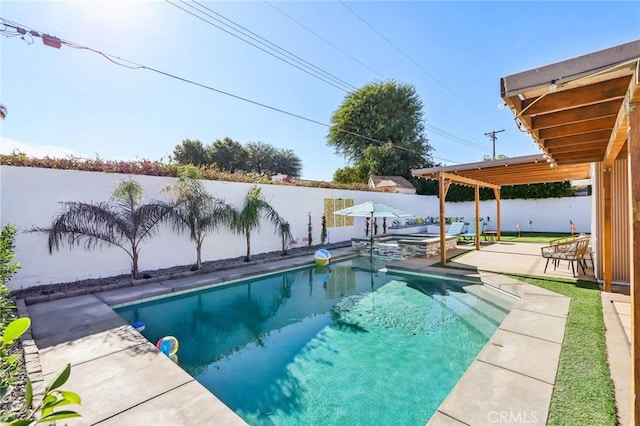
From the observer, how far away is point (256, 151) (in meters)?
41.0

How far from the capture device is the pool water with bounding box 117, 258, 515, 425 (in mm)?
3586

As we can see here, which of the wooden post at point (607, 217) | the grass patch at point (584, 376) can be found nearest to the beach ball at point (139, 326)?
the grass patch at point (584, 376)

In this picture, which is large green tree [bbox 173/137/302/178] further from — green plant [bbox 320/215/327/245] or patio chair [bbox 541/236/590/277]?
patio chair [bbox 541/236/590/277]

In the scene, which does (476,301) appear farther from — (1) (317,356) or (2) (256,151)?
(2) (256,151)

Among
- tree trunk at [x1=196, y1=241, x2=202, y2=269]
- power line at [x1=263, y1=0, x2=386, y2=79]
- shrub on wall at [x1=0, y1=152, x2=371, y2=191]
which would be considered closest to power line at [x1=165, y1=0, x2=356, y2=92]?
power line at [x1=263, y1=0, x2=386, y2=79]

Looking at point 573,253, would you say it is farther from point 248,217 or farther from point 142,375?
point 142,375

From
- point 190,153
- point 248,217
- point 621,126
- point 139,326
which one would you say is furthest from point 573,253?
point 190,153

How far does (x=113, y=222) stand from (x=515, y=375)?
29.5ft

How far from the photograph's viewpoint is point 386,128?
31875 millimetres

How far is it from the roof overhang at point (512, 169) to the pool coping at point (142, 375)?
13.8 feet

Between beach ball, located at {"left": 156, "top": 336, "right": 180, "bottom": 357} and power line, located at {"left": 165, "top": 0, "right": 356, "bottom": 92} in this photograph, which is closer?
beach ball, located at {"left": 156, "top": 336, "right": 180, "bottom": 357}

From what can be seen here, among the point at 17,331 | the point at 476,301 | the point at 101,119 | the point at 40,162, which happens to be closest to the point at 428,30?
the point at 476,301

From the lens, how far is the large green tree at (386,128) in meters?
30.7

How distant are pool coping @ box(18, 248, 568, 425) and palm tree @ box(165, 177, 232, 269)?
348 cm
